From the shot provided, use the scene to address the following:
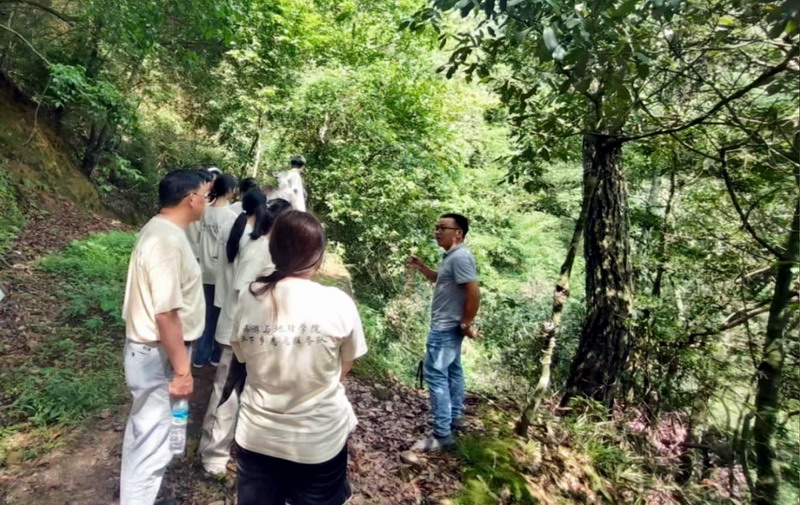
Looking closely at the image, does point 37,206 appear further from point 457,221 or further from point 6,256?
point 457,221

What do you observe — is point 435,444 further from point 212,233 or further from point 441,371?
point 212,233

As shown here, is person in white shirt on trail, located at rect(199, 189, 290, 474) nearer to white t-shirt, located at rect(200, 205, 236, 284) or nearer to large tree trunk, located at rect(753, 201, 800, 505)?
white t-shirt, located at rect(200, 205, 236, 284)

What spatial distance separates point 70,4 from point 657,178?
9.96 metres

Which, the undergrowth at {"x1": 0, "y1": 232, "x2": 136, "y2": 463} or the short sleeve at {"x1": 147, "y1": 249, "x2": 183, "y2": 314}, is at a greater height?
the short sleeve at {"x1": 147, "y1": 249, "x2": 183, "y2": 314}

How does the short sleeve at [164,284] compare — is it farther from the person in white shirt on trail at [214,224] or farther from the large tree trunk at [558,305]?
the large tree trunk at [558,305]

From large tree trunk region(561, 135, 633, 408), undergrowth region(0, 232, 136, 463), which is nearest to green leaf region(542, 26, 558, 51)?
large tree trunk region(561, 135, 633, 408)

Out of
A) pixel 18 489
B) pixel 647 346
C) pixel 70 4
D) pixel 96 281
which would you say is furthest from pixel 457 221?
pixel 70 4

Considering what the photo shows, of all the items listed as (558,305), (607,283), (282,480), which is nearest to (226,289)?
(282,480)

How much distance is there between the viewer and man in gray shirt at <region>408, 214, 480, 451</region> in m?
3.63

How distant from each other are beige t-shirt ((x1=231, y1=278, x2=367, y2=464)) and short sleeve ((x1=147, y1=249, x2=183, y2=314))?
0.53m

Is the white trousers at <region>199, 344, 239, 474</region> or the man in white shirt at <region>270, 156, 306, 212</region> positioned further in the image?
the man in white shirt at <region>270, 156, 306, 212</region>

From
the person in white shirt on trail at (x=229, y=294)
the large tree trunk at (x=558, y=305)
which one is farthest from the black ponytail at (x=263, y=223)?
the large tree trunk at (x=558, y=305)

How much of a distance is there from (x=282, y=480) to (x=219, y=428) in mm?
1195

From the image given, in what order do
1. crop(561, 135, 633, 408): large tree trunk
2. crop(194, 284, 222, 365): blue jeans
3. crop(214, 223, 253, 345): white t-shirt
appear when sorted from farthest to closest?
crop(561, 135, 633, 408): large tree trunk → crop(194, 284, 222, 365): blue jeans → crop(214, 223, 253, 345): white t-shirt
